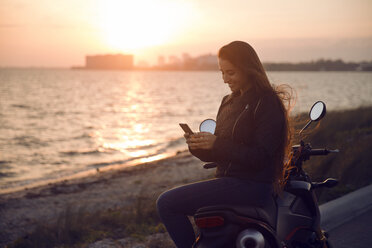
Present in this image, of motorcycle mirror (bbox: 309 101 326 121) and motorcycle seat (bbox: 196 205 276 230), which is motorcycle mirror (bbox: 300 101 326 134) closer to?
motorcycle mirror (bbox: 309 101 326 121)

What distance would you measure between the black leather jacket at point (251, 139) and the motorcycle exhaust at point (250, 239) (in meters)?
0.34

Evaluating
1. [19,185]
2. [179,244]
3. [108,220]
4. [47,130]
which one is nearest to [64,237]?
[108,220]

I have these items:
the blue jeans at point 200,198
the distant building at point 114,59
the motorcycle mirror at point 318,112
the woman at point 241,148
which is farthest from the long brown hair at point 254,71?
the distant building at point 114,59

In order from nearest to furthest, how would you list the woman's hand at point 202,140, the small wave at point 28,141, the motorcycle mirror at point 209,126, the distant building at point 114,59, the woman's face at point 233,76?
the woman's hand at point 202,140 < the woman's face at point 233,76 < the motorcycle mirror at point 209,126 < the small wave at point 28,141 < the distant building at point 114,59

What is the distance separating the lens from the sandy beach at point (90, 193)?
7.95 metres

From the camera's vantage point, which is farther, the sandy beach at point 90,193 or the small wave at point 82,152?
the small wave at point 82,152

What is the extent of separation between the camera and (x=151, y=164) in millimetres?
14117

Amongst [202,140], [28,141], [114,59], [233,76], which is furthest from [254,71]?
[114,59]

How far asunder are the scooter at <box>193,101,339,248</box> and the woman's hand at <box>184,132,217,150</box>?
312 mm

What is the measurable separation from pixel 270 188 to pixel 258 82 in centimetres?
70

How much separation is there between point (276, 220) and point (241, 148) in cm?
59

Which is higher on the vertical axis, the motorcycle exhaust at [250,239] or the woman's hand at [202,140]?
the woman's hand at [202,140]

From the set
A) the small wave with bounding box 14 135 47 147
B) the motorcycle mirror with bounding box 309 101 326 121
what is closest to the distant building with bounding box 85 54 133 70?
the small wave with bounding box 14 135 47 147

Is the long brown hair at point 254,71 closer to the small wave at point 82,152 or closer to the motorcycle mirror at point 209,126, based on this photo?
the motorcycle mirror at point 209,126
